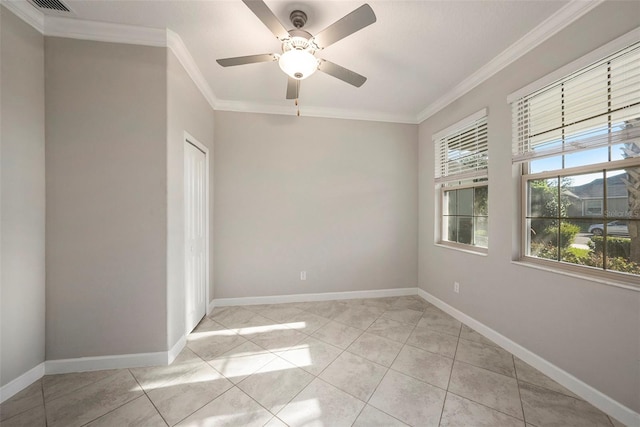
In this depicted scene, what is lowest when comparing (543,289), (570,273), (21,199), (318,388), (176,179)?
(318,388)

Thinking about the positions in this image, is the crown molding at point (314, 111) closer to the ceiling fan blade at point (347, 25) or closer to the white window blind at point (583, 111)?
the white window blind at point (583, 111)

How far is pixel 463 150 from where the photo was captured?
2.84 metres

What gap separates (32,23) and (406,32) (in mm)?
2842

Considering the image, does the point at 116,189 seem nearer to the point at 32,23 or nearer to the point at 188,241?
the point at 188,241

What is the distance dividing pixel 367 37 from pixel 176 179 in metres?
2.08

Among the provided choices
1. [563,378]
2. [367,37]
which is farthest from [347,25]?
[563,378]

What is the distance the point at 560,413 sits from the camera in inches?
59.3

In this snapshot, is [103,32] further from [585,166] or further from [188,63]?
[585,166]

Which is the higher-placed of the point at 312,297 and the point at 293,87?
the point at 293,87

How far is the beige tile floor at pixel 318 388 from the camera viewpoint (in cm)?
147

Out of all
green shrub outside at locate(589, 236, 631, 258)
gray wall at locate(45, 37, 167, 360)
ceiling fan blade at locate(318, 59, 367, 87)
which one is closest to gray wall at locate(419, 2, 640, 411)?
green shrub outside at locate(589, 236, 631, 258)

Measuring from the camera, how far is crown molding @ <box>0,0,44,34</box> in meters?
1.61

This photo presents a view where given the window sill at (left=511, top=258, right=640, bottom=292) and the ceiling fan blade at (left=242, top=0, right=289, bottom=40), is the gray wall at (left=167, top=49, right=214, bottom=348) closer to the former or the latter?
the ceiling fan blade at (left=242, top=0, right=289, bottom=40)

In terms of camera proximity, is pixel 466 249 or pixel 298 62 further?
pixel 466 249
